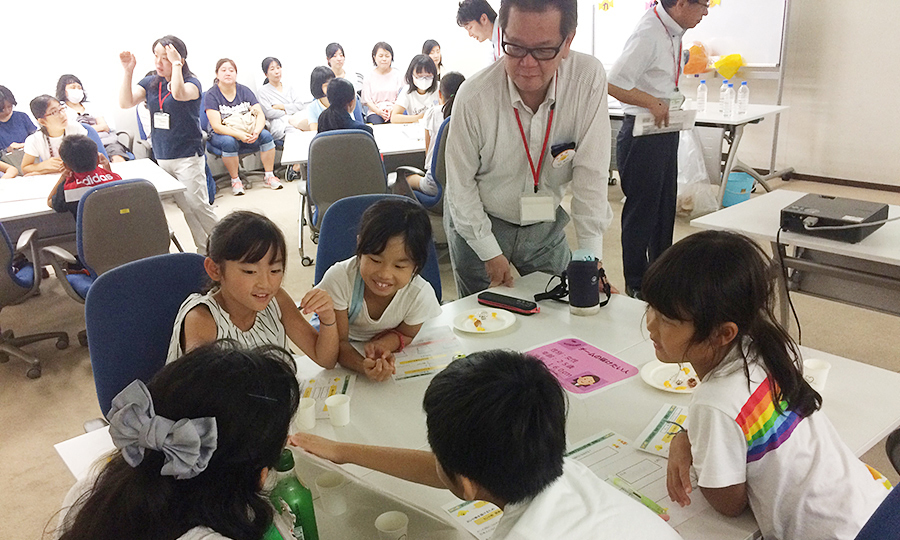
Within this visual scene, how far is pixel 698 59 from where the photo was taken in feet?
18.9

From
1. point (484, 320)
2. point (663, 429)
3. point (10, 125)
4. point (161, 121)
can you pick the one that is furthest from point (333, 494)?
point (10, 125)

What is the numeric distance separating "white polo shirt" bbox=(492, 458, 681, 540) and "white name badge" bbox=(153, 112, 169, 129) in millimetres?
4380

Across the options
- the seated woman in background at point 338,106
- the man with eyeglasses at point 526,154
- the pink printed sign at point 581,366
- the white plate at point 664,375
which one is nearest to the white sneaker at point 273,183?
the seated woman in background at point 338,106

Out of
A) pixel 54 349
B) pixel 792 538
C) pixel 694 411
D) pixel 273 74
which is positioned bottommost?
pixel 54 349

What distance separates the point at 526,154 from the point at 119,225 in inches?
81.5

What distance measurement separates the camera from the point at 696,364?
1179 millimetres

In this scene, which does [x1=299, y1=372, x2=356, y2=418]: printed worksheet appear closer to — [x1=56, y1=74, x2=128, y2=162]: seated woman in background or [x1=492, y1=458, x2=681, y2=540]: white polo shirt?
[x1=492, y1=458, x2=681, y2=540]: white polo shirt

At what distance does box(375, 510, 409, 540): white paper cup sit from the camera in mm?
1057

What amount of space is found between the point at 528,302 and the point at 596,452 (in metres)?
0.70

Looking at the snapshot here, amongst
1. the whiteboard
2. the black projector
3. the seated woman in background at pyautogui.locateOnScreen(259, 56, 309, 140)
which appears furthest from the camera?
the seated woman in background at pyautogui.locateOnScreen(259, 56, 309, 140)

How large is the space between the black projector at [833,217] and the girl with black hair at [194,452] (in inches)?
75.1

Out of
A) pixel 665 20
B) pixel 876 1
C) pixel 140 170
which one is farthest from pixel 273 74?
pixel 876 1

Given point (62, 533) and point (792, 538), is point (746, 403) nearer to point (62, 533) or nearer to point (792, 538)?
point (792, 538)

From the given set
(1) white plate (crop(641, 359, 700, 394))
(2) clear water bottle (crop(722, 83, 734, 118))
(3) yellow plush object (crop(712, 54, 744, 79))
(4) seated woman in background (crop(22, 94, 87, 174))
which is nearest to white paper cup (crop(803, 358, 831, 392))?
(1) white plate (crop(641, 359, 700, 394))
